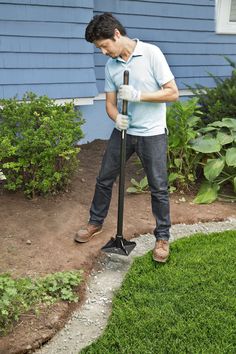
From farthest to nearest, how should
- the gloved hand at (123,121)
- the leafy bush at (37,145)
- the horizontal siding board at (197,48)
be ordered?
the horizontal siding board at (197,48)
the leafy bush at (37,145)
the gloved hand at (123,121)

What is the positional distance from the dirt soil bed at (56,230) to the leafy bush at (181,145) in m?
0.19

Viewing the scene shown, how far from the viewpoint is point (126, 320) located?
125 inches

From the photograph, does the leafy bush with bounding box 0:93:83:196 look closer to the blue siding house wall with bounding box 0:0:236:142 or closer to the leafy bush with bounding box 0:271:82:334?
the blue siding house wall with bounding box 0:0:236:142

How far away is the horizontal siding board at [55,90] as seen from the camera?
5.62 meters

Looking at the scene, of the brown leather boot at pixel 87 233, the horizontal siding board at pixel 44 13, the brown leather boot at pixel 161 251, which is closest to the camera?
the brown leather boot at pixel 161 251

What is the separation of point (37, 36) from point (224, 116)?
7.44ft

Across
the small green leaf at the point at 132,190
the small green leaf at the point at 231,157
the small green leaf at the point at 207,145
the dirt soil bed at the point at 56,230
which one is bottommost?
the dirt soil bed at the point at 56,230

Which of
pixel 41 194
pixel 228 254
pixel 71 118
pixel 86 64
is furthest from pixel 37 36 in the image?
pixel 228 254

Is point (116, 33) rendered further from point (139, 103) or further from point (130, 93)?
point (139, 103)

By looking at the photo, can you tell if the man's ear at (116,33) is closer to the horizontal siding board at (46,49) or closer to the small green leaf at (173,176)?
the small green leaf at (173,176)

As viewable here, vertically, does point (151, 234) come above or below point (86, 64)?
below

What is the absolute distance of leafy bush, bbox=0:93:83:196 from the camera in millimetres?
4562

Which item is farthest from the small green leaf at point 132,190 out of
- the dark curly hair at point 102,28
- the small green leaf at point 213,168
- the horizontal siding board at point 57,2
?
the horizontal siding board at point 57,2

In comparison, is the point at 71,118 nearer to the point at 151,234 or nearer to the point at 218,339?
the point at 151,234
